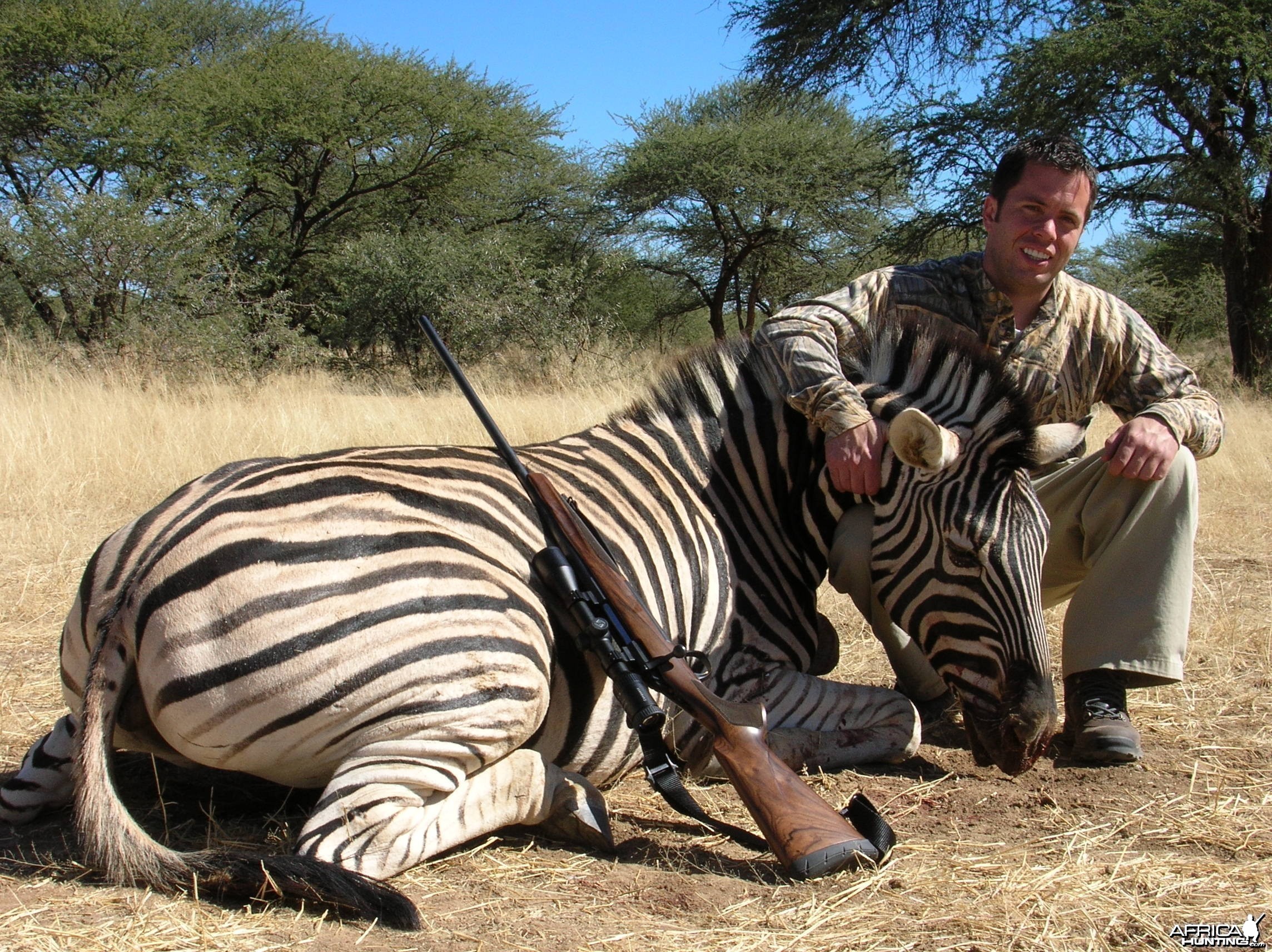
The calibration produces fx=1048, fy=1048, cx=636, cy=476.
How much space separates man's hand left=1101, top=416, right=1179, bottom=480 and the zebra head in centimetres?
24

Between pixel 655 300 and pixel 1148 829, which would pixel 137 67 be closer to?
pixel 655 300

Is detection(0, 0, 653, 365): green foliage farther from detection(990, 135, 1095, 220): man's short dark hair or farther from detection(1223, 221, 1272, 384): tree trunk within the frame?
detection(990, 135, 1095, 220): man's short dark hair

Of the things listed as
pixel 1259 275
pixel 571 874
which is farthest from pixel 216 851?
pixel 1259 275

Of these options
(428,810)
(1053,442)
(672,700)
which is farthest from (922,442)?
(428,810)


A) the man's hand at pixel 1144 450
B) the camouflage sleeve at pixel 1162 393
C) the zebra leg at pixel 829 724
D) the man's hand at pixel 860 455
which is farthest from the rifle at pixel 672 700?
the camouflage sleeve at pixel 1162 393

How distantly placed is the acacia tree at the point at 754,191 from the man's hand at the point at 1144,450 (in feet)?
58.2

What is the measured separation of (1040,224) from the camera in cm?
348

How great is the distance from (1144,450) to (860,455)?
96 centimetres

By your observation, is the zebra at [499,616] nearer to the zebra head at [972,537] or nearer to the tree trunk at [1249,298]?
the zebra head at [972,537]

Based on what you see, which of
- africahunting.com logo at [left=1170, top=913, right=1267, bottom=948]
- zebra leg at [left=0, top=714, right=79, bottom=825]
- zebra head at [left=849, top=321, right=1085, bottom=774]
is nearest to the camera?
africahunting.com logo at [left=1170, top=913, right=1267, bottom=948]

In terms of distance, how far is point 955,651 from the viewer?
9.49 feet

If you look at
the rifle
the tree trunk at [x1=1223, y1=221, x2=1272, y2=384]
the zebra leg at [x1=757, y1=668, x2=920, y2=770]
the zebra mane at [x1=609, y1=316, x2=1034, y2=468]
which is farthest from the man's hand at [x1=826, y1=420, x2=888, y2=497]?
the tree trunk at [x1=1223, y1=221, x2=1272, y2=384]

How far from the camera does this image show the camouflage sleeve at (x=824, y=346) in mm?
3016

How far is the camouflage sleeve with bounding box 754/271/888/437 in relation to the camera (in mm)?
3016
